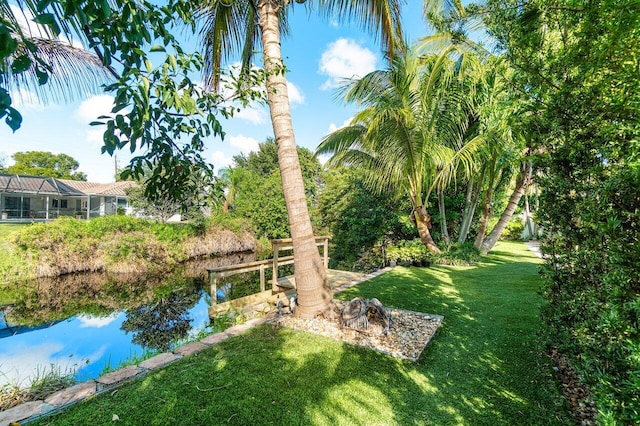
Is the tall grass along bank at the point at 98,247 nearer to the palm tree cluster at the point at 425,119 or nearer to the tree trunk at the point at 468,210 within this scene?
the palm tree cluster at the point at 425,119

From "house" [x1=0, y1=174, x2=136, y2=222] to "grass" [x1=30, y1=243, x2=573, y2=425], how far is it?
1828 cm

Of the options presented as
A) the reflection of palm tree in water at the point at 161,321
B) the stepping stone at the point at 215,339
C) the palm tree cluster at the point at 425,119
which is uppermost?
the palm tree cluster at the point at 425,119

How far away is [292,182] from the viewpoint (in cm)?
416

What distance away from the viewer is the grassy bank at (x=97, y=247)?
9.20 m

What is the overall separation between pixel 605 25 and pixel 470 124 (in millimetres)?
9145

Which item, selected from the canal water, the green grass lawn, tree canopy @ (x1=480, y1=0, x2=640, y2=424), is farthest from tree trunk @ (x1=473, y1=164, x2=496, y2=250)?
the green grass lawn

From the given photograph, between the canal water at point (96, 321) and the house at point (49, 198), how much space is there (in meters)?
10.9

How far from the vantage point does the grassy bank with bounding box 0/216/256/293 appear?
9195mm

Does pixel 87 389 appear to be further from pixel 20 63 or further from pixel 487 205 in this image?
pixel 487 205

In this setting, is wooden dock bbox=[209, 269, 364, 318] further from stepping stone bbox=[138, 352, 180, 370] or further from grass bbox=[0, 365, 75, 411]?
grass bbox=[0, 365, 75, 411]

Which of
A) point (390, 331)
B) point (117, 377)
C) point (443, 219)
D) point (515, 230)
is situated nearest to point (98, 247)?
point (117, 377)

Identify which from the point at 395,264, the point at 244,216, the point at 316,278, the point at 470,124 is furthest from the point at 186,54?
the point at 244,216

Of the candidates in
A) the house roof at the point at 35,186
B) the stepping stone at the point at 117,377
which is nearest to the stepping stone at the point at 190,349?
the stepping stone at the point at 117,377

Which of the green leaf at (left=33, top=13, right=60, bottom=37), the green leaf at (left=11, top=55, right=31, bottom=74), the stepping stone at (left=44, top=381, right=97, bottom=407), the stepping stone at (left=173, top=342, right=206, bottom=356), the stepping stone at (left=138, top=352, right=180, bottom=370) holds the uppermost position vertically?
the green leaf at (left=33, top=13, right=60, bottom=37)
